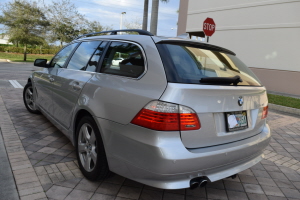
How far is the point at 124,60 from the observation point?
260 centimetres

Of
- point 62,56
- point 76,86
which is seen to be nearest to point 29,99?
point 62,56

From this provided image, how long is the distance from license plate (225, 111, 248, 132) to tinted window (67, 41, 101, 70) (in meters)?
Answer: 1.81

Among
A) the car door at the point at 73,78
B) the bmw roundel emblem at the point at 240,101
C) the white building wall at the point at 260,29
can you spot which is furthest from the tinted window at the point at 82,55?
the white building wall at the point at 260,29

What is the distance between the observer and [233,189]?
2.97 m

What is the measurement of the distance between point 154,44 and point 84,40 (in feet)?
5.21

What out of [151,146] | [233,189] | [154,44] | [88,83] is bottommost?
[233,189]

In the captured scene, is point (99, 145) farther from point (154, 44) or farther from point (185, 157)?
point (154, 44)

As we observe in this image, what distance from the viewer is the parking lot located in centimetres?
266

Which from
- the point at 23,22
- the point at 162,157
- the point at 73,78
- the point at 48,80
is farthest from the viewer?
the point at 23,22

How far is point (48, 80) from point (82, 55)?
1014 mm

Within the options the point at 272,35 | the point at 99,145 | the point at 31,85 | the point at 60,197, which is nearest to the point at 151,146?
the point at 99,145

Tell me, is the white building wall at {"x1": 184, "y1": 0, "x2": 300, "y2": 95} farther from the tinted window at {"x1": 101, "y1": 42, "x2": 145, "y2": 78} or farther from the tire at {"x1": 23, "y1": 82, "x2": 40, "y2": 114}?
the tinted window at {"x1": 101, "y1": 42, "x2": 145, "y2": 78}

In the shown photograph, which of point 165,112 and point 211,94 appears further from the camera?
point 211,94

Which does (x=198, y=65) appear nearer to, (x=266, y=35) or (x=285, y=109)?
(x=285, y=109)
